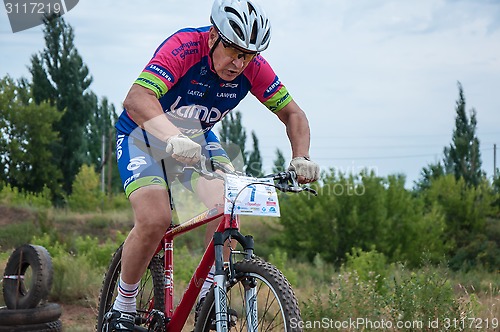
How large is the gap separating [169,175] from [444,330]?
2.41 meters

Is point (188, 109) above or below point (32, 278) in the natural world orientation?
above

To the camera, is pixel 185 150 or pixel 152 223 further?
Answer: pixel 152 223

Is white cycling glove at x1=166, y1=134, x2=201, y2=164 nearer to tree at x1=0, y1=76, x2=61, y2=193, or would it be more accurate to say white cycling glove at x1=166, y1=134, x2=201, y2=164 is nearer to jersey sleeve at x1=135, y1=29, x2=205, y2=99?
jersey sleeve at x1=135, y1=29, x2=205, y2=99

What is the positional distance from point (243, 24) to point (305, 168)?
0.80 meters

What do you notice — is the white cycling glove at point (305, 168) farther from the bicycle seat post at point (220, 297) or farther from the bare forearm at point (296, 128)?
the bicycle seat post at point (220, 297)

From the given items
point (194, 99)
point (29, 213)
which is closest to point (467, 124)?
point (29, 213)

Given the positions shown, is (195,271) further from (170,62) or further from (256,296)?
(170,62)

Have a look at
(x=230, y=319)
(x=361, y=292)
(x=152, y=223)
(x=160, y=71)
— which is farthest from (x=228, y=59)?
(x=361, y=292)

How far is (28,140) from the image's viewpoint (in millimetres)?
35406

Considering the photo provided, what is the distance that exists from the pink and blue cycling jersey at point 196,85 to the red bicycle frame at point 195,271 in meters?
0.60

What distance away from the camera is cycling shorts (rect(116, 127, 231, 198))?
12.4 ft

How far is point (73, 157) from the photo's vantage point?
37.1 m

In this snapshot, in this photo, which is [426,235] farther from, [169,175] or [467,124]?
[467,124]

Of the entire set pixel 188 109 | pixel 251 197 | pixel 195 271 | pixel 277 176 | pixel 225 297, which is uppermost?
pixel 188 109
